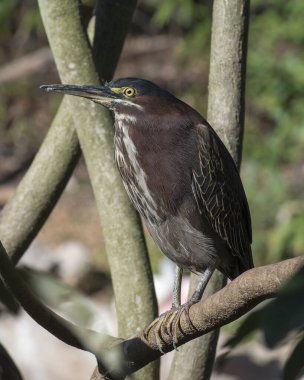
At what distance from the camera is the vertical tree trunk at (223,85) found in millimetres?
2615

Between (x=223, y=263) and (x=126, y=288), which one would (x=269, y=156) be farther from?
(x=126, y=288)

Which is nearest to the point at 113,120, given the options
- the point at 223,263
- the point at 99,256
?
the point at 223,263

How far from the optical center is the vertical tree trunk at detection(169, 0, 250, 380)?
262cm

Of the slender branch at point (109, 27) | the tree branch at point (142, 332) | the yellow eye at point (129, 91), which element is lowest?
the tree branch at point (142, 332)

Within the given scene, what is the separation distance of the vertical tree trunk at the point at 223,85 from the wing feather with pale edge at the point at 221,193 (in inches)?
5.1

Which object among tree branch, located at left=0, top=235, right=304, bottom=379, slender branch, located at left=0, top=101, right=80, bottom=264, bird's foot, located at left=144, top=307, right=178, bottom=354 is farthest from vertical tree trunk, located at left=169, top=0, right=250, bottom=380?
slender branch, located at left=0, top=101, right=80, bottom=264

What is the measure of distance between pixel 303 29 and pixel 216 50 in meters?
3.23

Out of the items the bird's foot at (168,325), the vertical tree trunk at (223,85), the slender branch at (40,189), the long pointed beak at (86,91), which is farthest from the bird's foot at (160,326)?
the long pointed beak at (86,91)

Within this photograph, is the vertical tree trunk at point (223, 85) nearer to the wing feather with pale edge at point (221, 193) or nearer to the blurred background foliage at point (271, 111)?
the wing feather with pale edge at point (221, 193)

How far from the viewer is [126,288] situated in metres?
2.74

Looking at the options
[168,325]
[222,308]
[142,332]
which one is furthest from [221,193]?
[222,308]

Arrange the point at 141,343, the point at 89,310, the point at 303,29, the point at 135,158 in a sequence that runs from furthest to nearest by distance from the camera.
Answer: the point at 303,29 → the point at 135,158 → the point at 141,343 → the point at 89,310

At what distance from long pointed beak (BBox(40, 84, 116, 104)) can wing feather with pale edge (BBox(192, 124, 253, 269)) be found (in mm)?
342

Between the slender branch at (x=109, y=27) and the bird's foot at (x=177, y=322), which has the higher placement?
the slender branch at (x=109, y=27)
